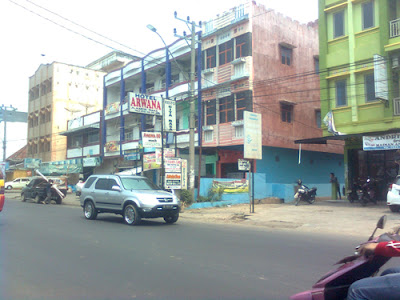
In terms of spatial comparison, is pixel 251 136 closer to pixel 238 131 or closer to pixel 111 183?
pixel 111 183

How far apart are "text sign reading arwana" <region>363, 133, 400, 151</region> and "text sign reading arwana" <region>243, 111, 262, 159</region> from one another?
17.0 feet

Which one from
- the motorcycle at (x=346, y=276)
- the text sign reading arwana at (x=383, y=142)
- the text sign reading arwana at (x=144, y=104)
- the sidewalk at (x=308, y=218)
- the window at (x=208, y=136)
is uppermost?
the text sign reading arwana at (x=144, y=104)

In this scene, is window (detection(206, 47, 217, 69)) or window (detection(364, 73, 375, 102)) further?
window (detection(206, 47, 217, 69))

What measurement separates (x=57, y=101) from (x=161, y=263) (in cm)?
4194

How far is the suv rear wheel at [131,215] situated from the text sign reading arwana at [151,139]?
268 inches

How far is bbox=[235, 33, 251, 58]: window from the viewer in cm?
2298

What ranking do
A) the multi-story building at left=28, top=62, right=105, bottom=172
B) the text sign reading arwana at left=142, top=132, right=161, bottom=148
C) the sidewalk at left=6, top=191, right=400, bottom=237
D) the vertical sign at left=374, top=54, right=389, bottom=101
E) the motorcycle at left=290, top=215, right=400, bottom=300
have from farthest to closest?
the multi-story building at left=28, top=62, right=105, bottom=172 < the text sign reading arwana at left=142, top=132, right=161, bottom=148 < the vertical sign at left=374, top=54, right=389, bottom=101 < the sidewalk at left=6, top=191, right=400, bottom=237 < the motorcycle at left=290, top=215, right=400, bottom=300

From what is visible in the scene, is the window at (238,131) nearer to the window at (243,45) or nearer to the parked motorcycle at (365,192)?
the window at (243,45)

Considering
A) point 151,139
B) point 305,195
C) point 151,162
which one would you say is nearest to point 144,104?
point 151,139

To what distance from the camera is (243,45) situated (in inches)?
919

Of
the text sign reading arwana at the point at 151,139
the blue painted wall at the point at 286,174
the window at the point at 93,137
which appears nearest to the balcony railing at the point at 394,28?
the blue painted wall at the point at 286,174

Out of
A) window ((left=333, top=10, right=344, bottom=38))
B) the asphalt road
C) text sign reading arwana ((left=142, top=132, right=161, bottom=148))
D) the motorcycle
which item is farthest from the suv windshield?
window ((left=333, top=10, right=344, bottom=38))

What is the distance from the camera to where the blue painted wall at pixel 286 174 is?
831 inches

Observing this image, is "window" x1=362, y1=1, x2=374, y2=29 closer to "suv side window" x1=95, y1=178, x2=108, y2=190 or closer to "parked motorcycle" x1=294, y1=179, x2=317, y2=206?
"parked motorcycle" x1=294, y1=179, x2=317, y2=206
